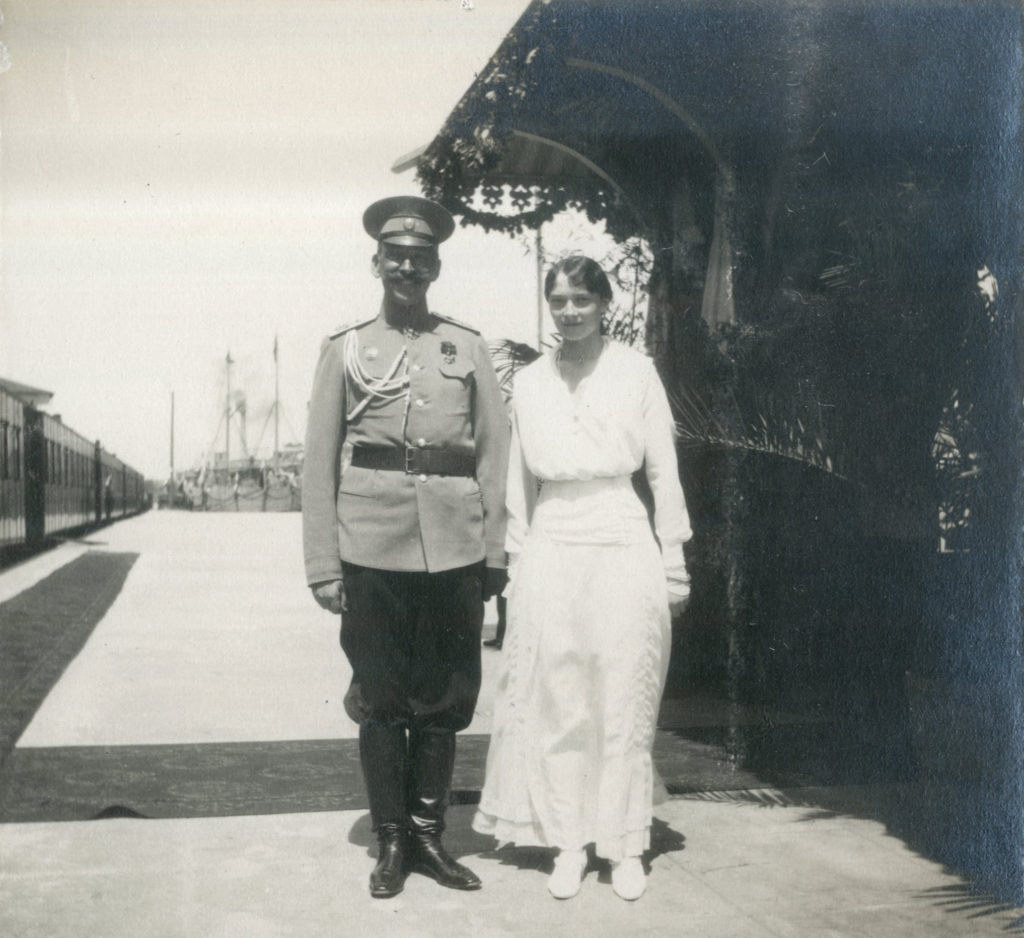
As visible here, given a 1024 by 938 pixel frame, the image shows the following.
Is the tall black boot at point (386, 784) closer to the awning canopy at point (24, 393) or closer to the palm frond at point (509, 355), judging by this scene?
the palm frond at point (509, 355)

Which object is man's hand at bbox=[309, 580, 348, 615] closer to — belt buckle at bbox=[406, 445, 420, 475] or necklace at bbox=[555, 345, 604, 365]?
belt buckle at bbox=[406, 445, 420, 475]

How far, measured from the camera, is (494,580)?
3830 millimetres

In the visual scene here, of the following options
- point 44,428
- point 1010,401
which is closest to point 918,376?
point 1010,401

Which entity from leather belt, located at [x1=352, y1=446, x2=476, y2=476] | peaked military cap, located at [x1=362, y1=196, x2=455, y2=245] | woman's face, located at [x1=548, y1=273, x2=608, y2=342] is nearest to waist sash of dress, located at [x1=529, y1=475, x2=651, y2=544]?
leather belt, located at [x1=352, y1=446, x2=476, y2=476]

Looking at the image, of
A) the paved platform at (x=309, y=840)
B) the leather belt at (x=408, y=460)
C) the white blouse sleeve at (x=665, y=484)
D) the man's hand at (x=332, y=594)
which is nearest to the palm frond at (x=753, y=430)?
the white blouse sleeve at (x=665, y=484)

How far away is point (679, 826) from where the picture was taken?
4.20 metres

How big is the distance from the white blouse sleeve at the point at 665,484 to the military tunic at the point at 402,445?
1.56 feet

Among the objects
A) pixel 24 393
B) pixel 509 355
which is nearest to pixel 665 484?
pixel 509 355

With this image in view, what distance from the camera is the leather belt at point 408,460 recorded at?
3717mm

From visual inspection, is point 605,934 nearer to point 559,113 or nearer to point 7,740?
point 7,740

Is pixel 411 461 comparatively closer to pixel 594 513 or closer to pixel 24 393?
pixel 594 513

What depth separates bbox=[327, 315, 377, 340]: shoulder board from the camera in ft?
12.5

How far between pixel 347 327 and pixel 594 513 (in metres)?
0.98

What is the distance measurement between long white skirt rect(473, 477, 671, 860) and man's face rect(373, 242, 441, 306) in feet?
2.48
